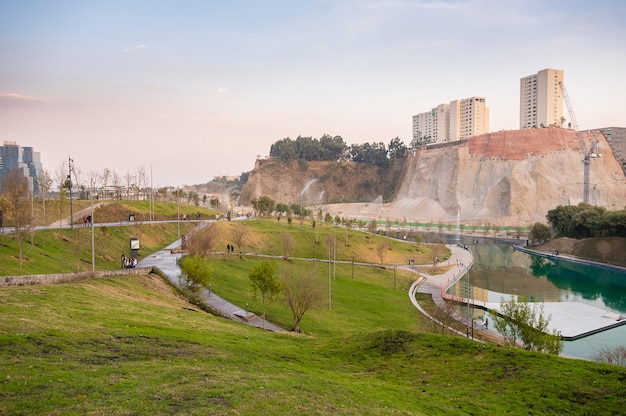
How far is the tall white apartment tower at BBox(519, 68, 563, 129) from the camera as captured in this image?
594 feet

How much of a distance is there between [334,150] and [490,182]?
65.9 meters

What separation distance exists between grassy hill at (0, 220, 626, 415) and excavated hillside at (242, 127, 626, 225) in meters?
121

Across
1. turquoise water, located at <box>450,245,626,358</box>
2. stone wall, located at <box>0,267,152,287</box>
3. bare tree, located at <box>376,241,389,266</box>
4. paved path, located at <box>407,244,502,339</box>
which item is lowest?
turquoise water, located at <box>450,245,626,358</box>

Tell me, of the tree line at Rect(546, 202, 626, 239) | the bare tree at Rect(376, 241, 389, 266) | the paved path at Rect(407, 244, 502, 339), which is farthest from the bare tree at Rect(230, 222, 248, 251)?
the tree line at Rect(546, 202, 626, 239)

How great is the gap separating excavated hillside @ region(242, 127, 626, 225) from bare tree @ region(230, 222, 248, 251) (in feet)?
289

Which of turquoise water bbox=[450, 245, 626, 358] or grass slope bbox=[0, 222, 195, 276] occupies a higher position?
grass slope bbox=[0, 222, 195, 276]

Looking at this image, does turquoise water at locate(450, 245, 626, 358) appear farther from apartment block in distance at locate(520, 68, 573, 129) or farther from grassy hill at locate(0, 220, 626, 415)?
apartment block in distance at locate(520, 68, 573, 129)

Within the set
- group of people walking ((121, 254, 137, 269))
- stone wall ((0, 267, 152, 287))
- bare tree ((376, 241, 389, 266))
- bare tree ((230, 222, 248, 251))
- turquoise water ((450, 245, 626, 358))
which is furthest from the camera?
bare tree ((376, 241, 389, 266))

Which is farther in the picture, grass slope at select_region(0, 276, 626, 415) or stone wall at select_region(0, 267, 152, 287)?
stone wall at select_region(0, 267, 152, 287)

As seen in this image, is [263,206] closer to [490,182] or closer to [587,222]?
[587,222]

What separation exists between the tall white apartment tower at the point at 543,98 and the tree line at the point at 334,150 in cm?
5339

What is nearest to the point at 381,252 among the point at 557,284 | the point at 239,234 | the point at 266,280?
the point at 239,234

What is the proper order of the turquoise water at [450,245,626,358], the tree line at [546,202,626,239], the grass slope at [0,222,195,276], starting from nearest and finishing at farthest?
1. the grass slope at [0,222,195,276]
2. the turquoise water at [450,245,626,358]
3. the tree line at [546,202,626,239]

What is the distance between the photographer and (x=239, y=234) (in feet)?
193
